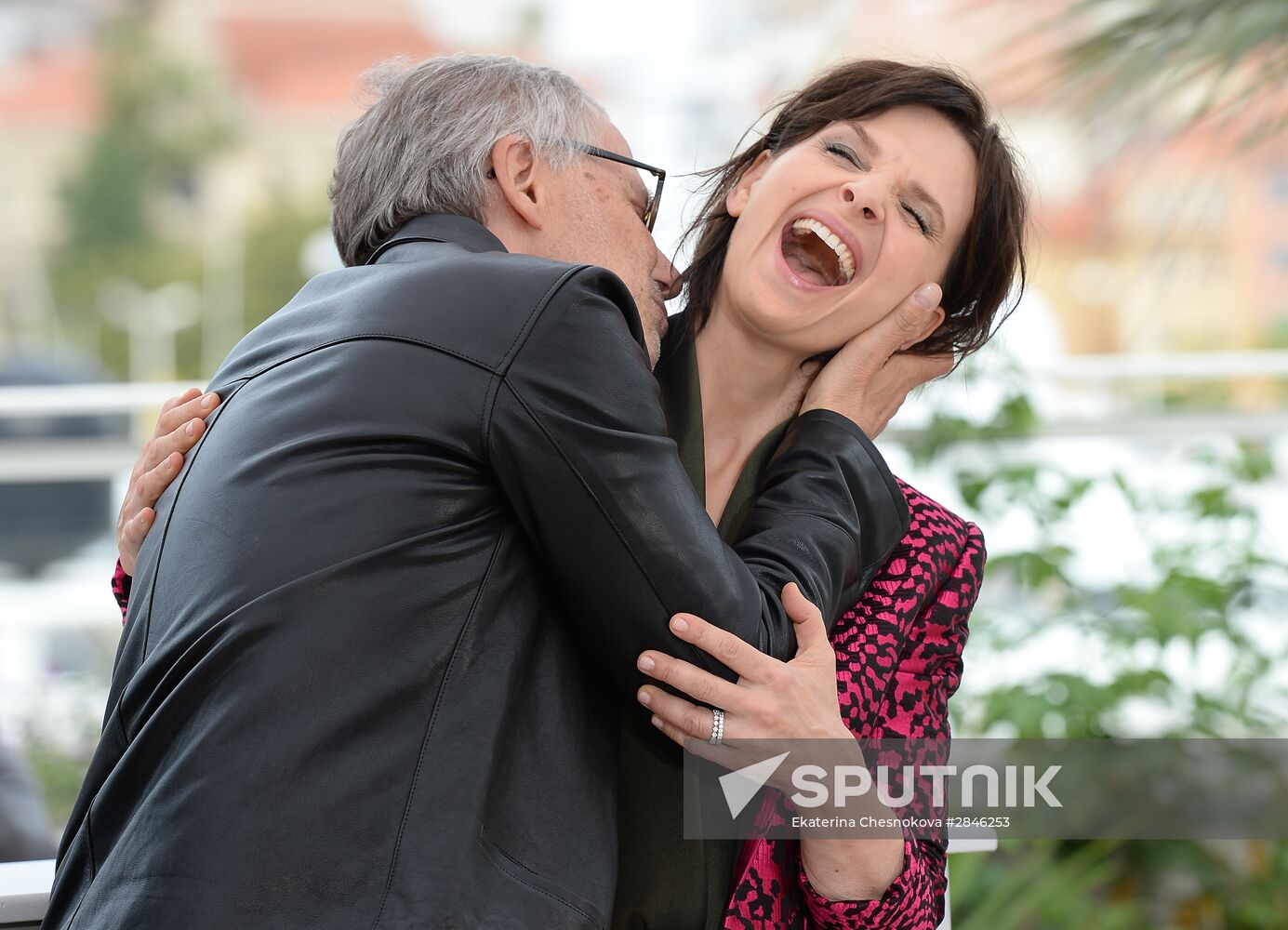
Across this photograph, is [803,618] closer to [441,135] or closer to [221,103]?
[441,135]

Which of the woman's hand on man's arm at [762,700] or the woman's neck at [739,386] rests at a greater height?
the woman's neck at [739,386]

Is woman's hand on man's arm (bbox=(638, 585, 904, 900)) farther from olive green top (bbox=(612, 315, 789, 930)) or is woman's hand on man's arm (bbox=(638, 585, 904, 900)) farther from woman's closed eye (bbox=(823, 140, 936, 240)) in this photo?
woman's closed eye (bbox=(823, 140, 936, 240))

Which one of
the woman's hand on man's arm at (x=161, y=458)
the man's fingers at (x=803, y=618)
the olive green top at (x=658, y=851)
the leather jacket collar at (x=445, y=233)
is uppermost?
the leather jacket collar at (x=445, y=233)

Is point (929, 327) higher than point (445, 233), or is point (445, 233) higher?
point (929, 327)

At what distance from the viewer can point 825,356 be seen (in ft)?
5.82

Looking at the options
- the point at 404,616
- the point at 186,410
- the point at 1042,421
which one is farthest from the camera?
the point at 1042,421

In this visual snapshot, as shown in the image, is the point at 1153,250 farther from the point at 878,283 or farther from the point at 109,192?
the point at 109,192

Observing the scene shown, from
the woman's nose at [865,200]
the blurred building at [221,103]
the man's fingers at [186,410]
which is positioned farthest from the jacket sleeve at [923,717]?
the blurred building at [221,103]

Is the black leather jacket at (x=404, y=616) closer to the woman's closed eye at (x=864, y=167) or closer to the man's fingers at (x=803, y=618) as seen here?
the man's fingers at (x=803, y=618)

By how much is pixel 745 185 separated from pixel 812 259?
142 millimetres

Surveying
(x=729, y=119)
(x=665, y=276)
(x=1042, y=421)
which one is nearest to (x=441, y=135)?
(x=665, y=276)

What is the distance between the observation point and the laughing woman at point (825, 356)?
4.73 feet

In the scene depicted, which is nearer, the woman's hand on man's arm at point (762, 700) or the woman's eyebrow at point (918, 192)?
the woman's hand on man's arm at point (762, 700)

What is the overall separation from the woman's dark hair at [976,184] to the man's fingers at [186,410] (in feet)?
2.32
